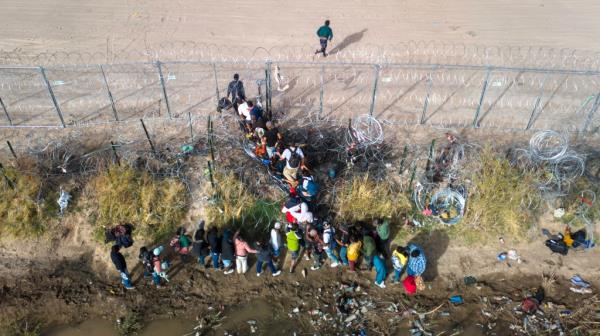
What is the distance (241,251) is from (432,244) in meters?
4.81

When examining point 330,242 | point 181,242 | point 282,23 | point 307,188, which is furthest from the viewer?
point 282,23

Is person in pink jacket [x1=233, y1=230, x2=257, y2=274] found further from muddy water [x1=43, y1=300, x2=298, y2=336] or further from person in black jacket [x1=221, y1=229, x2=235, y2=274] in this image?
muddy water [x1=43, y1=300, x2=298, y2=336]

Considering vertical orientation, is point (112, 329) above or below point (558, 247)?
below

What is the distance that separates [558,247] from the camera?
11.4 meters

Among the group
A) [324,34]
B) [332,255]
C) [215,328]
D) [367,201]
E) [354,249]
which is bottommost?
[215,328]

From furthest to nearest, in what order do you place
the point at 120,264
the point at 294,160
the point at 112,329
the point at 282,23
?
the point at 282,23 < the point at 294,160 < the point at 112,329 < the point at 120,264

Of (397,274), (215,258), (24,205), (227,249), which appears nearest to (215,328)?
(215,258)

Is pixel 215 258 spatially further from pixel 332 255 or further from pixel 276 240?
pixel 332 255

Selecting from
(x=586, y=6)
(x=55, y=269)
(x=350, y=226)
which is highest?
(x=586, y=6)

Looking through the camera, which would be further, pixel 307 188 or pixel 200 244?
pixel 307 188

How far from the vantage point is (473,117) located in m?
14.5

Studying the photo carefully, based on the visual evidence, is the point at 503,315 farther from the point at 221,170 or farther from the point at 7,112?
the point at 7,112

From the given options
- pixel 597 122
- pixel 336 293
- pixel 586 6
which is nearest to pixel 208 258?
pixel 336 293

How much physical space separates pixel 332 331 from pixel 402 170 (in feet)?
15.6
